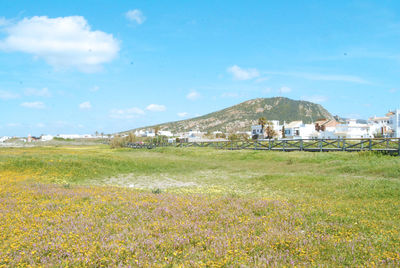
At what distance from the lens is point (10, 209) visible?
34.7 ft

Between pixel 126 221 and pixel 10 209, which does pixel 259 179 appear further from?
pixel 10 209

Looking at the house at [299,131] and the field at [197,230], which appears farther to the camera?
the house at [299,131]

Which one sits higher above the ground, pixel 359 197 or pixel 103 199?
pixel 103 199

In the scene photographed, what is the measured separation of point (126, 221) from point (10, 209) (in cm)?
489

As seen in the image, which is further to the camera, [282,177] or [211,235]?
[282,177]

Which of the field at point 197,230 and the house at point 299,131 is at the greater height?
the house at point 299,131

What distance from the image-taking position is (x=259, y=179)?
21.4m

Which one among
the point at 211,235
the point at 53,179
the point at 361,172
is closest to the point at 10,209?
the point at 211,235

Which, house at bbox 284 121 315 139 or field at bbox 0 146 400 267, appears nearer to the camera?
field at bbox 0 146 400 267

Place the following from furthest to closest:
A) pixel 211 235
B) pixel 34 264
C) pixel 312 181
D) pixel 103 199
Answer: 1. pixel 312 181
2. pixel 103 199
3. pixel 211 235
4. pixel 34 264

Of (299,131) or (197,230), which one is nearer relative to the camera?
(197,230)

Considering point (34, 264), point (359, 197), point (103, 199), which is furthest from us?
point (359, 197)

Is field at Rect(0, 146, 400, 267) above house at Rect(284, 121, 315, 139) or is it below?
below

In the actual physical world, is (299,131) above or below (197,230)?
above
